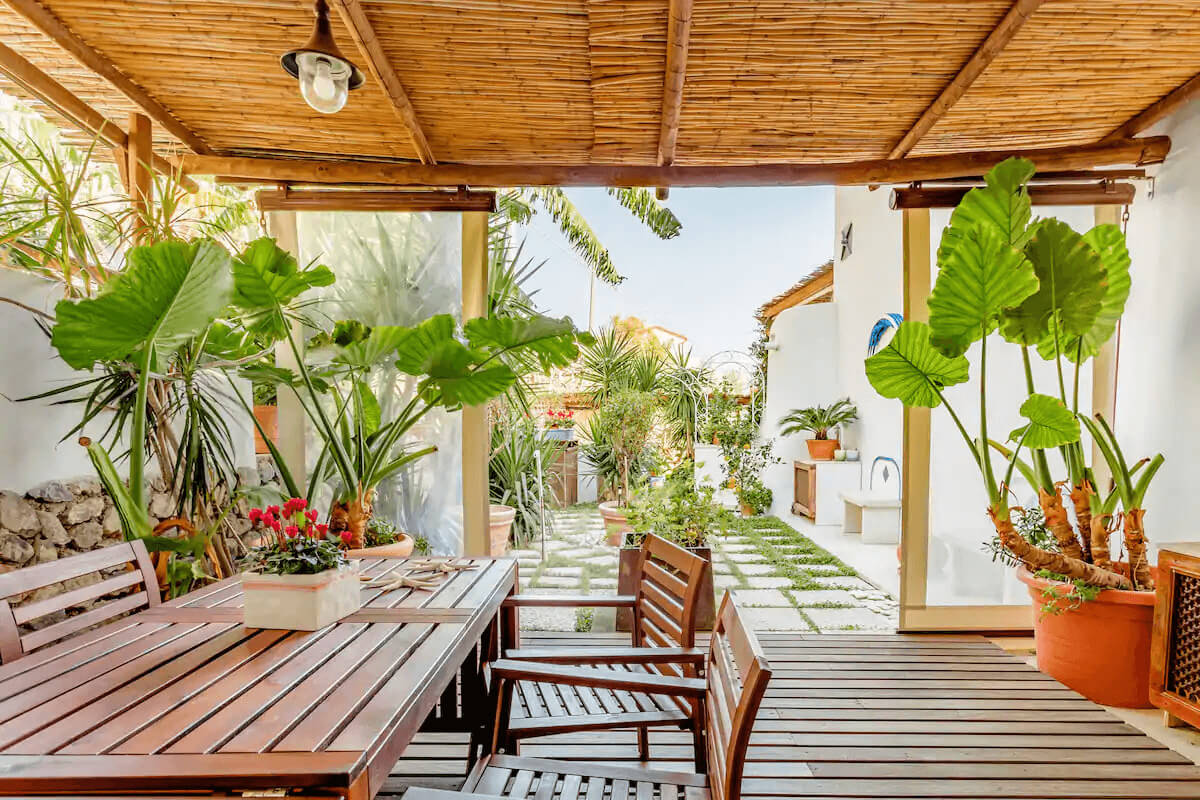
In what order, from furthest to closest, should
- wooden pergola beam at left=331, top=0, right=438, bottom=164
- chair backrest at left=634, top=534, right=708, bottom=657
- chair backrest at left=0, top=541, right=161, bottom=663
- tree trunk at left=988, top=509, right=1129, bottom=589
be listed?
tree trunk at left=988, top=509, right=1129, bottom=589
wooden pergola beam at left=331, top=0, right=438, bottom=164
chair backrest at left=634, top=534, right=708, bottom=657
chair backrest at left=0, top=541, right=161, bottom=663

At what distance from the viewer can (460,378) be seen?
3.42 m

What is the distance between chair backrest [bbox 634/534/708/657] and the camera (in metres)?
1.90

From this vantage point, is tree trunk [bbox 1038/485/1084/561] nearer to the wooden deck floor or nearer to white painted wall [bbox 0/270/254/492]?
the wooden deck floor

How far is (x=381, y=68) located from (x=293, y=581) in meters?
2.22

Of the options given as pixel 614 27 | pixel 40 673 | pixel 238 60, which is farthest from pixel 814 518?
pixel 40 673

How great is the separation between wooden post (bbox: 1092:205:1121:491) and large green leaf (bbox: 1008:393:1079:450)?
40.4 inches

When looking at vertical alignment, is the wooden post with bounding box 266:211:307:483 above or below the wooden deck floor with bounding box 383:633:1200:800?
above

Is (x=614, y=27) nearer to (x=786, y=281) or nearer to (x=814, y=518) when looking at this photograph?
(x=814, y=518)

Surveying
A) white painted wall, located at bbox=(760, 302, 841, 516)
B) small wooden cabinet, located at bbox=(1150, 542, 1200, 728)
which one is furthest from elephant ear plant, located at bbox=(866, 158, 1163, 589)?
white painted wall, located at bbox=(760, 302, 841, 516)

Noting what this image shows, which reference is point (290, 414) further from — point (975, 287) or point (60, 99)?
point (975, 287)

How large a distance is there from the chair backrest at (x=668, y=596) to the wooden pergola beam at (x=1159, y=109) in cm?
334

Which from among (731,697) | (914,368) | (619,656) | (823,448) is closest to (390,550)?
(619,656)

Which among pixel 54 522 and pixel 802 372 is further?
pixel 802 372

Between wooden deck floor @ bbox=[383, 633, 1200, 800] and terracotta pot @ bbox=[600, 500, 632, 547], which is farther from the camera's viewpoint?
terracotta pot @ bbox=[600, 500, 632, 547]
